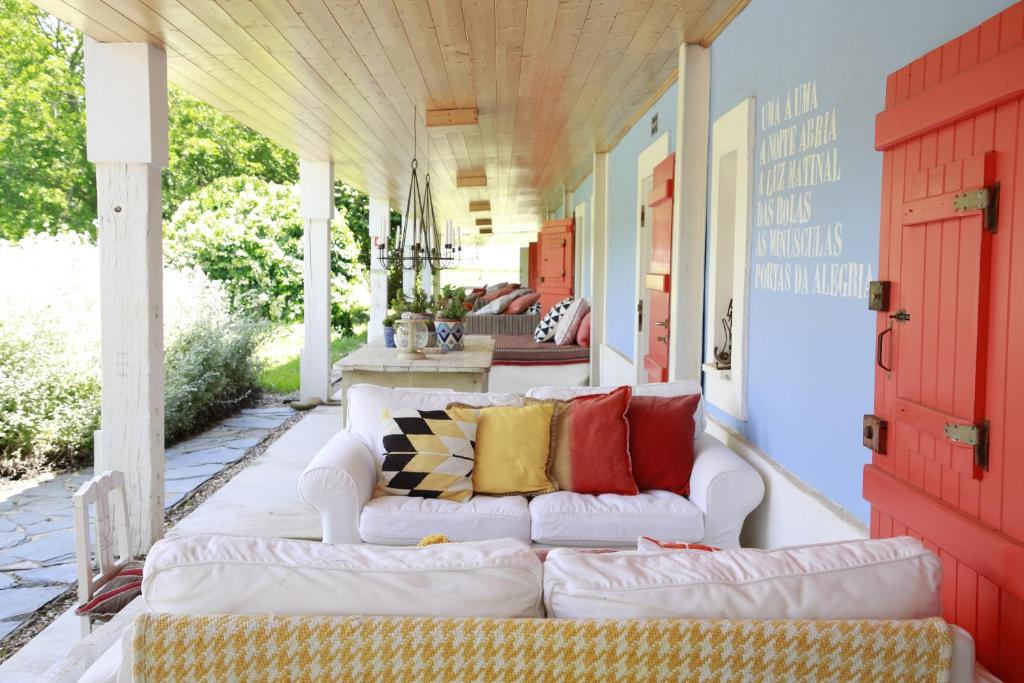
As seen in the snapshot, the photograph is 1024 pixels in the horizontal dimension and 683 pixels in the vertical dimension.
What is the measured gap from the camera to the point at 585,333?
8688 mm

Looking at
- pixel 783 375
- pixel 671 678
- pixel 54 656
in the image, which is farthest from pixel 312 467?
pixel 671 678

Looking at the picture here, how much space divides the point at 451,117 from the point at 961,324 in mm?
4076

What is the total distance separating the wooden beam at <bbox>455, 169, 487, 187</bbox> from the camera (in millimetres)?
8945

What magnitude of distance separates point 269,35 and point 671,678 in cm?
329

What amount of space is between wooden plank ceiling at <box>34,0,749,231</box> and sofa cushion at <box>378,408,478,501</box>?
1628 millimetres

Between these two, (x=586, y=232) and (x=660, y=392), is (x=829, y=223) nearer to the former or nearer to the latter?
(x=660, y=392)

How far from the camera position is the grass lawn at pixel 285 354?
9922mm

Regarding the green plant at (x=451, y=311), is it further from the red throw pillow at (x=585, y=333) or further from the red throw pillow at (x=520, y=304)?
the red throw pillow at (x=520, y=304)

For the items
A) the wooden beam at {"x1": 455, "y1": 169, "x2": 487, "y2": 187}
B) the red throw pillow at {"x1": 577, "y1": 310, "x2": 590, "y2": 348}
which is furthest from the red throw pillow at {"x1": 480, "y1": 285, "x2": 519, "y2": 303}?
the red throw pillow at {"x1": 577, "y1": 310, "x2": 590, "y2": 348}

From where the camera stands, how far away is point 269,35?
149 inches

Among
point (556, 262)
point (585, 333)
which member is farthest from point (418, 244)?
point (556, 262)

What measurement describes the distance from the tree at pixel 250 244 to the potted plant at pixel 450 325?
8710 millimetres

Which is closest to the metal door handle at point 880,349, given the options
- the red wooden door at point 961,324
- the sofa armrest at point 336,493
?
the red wooden door at point 961,324

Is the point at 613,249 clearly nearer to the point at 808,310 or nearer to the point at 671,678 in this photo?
the point at 808,310
